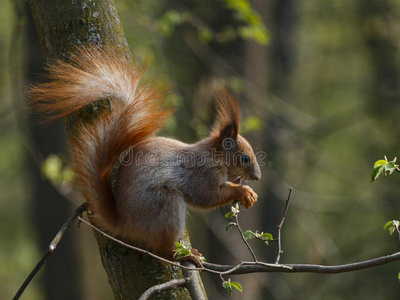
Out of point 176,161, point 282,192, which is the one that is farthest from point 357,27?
point 176,161

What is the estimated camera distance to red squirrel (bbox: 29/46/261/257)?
89.7 inches

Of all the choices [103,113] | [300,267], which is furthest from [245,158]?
[300,267]

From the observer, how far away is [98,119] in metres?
2.40

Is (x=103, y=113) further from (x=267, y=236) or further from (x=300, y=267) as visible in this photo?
(x=300, y=267)

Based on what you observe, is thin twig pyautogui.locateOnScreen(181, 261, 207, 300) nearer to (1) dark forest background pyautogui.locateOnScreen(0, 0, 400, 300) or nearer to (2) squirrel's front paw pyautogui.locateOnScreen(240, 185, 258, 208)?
(2) squirrel's front paw pyautogui.locateOnScreen(240, 185, 258, 208)

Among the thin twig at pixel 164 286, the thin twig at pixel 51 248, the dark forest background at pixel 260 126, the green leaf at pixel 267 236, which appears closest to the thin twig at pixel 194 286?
the thin twig at pixel 164 286

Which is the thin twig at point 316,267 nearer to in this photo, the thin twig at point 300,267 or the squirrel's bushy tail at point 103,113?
the thin twig at point 300,267

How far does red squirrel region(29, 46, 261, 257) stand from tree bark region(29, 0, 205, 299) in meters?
0.06

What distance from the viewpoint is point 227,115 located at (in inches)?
120

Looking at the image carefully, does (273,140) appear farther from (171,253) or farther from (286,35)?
(171,253)

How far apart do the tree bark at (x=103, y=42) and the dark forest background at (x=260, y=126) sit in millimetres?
2070

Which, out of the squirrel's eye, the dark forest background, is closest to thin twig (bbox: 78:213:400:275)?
the squirrel's eye

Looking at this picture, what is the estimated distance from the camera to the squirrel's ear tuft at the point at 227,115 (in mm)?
2979

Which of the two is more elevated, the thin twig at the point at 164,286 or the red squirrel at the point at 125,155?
the red squirrel at the point at 125,155
